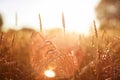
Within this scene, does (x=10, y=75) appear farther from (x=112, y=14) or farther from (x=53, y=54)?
(x=112, y=14)

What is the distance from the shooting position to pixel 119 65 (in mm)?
3699

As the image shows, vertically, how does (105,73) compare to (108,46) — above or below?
below

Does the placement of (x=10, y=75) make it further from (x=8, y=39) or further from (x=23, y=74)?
(x=8, y=39)

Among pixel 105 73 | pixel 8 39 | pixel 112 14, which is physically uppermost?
pixel 112 14

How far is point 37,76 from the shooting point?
152 inches

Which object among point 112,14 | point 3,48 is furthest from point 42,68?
point 112,14

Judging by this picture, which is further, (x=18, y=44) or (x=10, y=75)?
(x=18, y=44)

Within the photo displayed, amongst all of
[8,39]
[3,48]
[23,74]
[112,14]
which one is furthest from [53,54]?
[112,14]

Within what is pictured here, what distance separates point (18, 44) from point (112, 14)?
13799mm

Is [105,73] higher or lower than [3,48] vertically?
lower

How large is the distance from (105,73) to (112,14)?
1658cm

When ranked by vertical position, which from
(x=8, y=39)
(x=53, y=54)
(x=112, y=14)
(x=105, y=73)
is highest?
(x=112, y=14)

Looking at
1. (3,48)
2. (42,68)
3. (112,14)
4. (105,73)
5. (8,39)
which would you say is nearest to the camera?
(105,73)

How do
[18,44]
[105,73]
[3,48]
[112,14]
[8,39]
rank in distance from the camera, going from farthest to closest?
[112,14] → [18,44] → [8,39] → [3,48] → [105,73]
